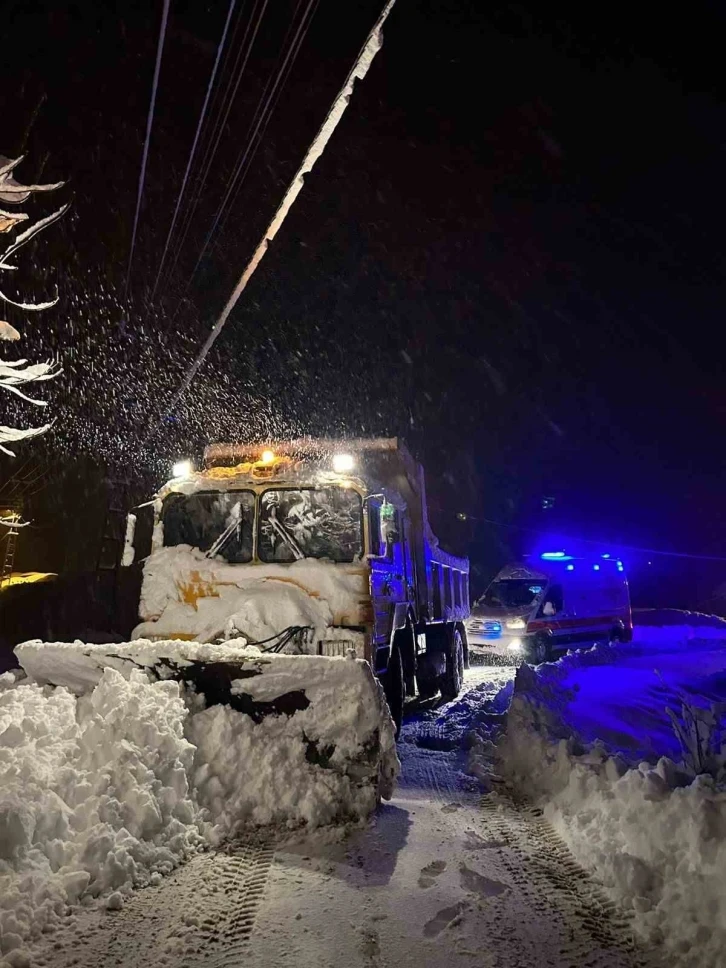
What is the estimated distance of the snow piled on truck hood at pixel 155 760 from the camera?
12.9ft

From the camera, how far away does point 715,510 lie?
4175cm

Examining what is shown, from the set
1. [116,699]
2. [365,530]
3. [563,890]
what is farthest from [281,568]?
[563,890]

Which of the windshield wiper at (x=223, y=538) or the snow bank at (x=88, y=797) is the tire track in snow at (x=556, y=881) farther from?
the windshield wiper at (x=223, y=538)

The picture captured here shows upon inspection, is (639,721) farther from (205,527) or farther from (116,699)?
(116,699)

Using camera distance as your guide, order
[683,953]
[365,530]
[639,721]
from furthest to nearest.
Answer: [639,721] < [365,530] < [683,953]

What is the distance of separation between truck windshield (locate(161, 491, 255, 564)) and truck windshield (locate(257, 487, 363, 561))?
0.17 metres

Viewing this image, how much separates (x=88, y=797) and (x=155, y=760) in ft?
1.82

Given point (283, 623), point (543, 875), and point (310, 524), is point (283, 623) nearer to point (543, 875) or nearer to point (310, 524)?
point (310, 524)

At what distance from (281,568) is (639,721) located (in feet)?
17.1

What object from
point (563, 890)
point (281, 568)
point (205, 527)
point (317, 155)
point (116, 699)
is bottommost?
point (563, 890)

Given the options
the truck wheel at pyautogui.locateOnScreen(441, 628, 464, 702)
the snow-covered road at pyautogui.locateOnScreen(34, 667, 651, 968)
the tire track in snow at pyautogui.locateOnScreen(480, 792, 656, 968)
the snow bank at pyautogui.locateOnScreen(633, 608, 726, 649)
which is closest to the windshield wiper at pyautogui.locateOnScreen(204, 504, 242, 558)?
the snow-covered road at pyautogui.locateOnScreen(34, 667, 651, 968)

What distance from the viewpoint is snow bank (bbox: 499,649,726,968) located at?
11.0ft

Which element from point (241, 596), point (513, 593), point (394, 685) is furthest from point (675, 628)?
point (241, 596)

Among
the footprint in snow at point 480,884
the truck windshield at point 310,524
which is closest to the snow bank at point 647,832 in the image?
the footprint in snow at point 480,884
